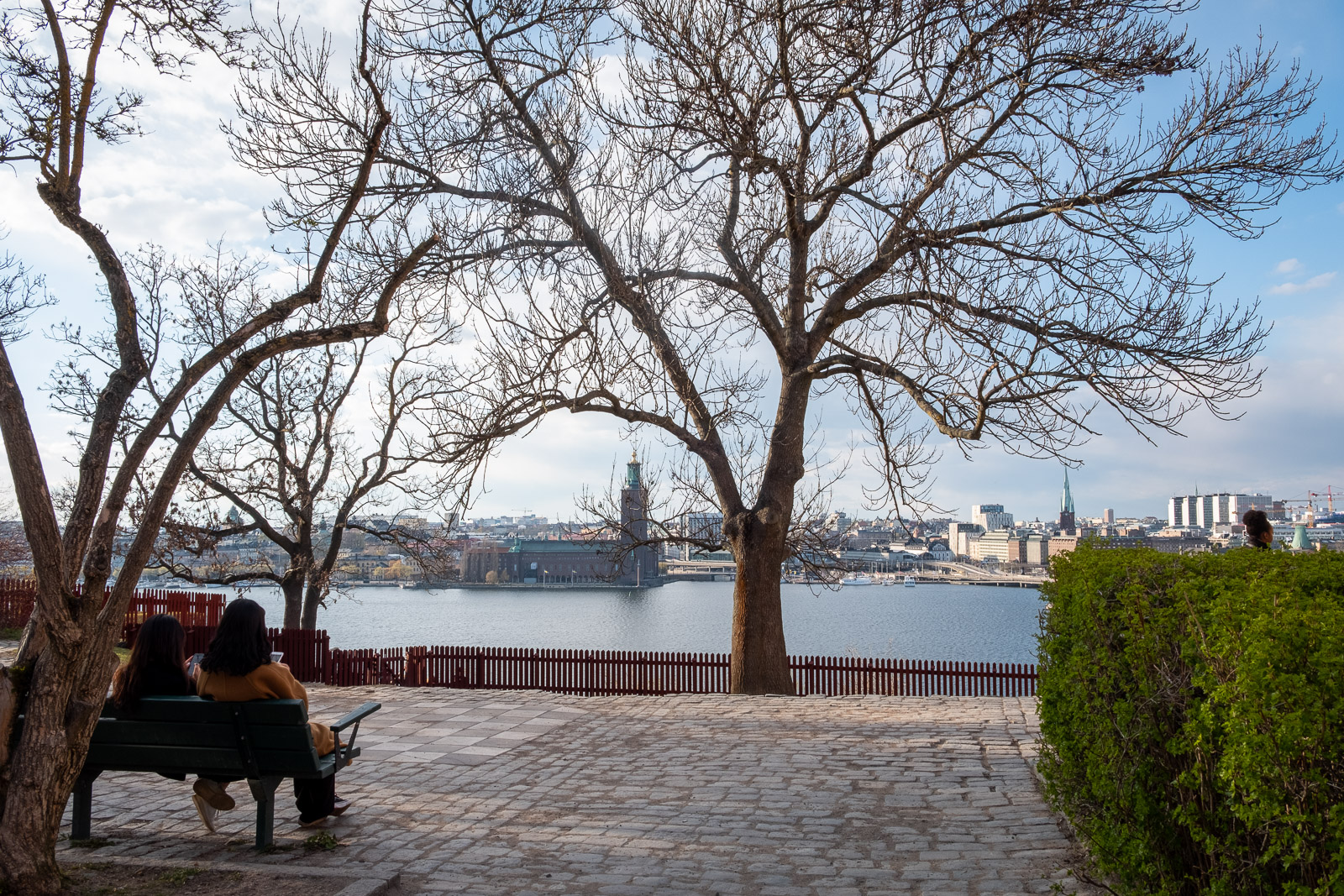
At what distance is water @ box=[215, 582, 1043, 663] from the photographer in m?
33.8

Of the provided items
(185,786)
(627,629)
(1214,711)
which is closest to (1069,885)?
(1214,711)

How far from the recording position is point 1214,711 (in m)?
2.83

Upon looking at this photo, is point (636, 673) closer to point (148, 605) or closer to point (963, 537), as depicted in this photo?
point (148, 605)

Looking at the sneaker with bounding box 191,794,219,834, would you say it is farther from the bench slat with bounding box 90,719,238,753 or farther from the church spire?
the church spire

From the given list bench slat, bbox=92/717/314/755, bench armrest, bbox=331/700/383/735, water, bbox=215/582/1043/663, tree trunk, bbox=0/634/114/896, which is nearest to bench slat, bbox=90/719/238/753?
bench slat, bbox=92/717/314/755

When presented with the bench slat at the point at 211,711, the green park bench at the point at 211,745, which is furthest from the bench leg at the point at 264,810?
the bench slat at the point at 211,711

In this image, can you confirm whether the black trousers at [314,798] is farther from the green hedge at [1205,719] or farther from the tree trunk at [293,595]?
the tree trunk at [293,595]

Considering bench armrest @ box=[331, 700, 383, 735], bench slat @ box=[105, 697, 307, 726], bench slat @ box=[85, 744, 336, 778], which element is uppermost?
bench slat @ box=[105, 697, 307, 726]

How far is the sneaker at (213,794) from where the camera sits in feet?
17.4

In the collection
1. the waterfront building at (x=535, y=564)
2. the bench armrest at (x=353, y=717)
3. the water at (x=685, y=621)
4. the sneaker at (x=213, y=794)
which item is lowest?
the water at (x=685, y=621)

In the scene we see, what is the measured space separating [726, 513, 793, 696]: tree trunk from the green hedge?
7.29 metres

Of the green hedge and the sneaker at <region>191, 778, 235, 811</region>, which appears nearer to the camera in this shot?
the green hedge

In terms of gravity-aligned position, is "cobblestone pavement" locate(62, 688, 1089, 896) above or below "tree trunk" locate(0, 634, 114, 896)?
below

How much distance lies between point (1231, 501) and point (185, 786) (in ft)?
71.4
